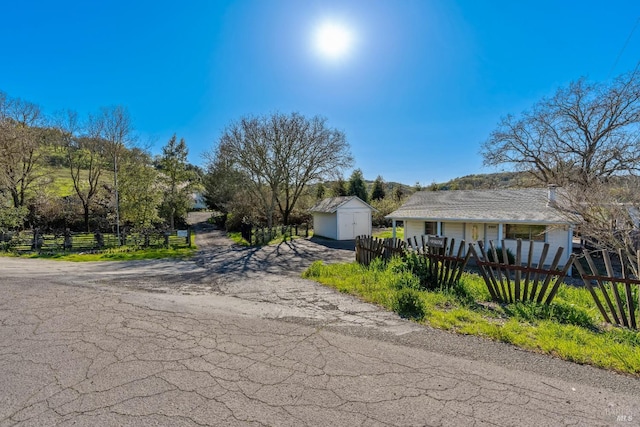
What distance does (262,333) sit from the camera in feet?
15.0

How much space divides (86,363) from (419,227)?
16805mm

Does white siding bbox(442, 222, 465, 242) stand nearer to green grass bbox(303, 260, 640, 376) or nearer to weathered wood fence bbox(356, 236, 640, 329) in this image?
weathered wood fence bbox(356, 236, 640, 329)

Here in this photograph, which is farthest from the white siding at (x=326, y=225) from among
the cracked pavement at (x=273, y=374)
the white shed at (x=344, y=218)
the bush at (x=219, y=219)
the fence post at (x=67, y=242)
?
the cracked pavement at (x=273, y=374)

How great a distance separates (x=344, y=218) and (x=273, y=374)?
20895mm

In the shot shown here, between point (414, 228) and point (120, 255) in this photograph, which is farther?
point (414, 228)

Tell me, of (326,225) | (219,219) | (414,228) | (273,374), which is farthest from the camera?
(219,219)

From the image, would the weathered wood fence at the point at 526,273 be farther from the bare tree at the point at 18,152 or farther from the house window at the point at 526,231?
the bare tree at the point at 18,152

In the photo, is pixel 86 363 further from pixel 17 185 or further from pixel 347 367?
pixel 17 185

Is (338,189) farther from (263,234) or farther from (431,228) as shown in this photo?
(431,228)

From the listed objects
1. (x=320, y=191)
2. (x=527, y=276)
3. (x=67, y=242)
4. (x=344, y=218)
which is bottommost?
(x=67, y=242)

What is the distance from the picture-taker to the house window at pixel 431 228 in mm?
17236

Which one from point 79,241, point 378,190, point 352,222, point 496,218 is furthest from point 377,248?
point 378,190

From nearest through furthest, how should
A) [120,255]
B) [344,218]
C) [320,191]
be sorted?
[120,255], [344,218], [320,191]

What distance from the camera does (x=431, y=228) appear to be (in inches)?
689
